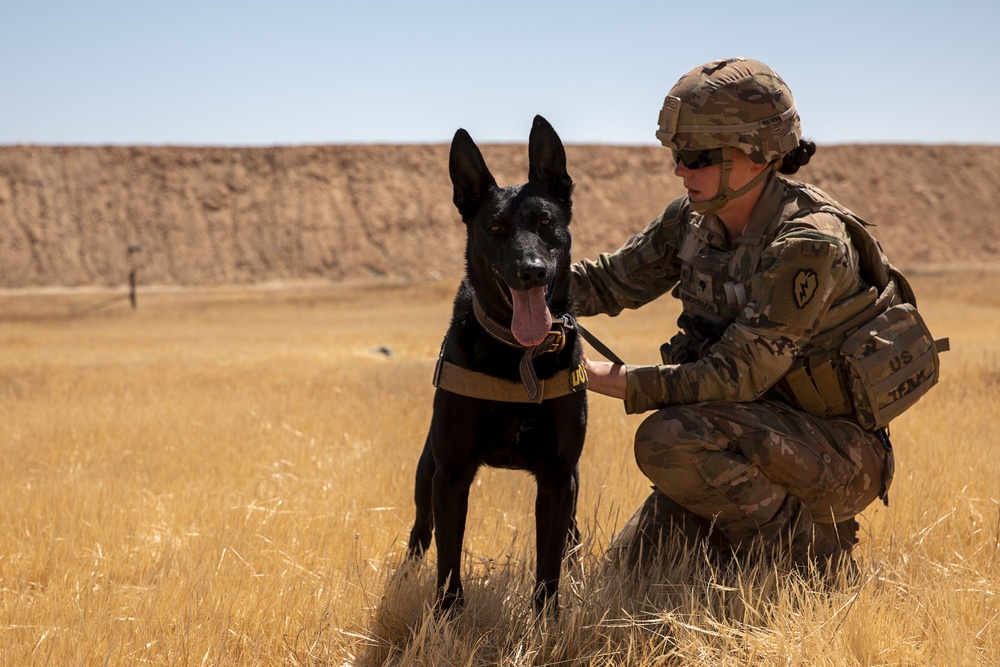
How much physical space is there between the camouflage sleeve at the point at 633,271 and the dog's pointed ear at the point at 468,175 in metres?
0.96

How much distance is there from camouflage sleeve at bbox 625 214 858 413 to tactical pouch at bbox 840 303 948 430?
199mm

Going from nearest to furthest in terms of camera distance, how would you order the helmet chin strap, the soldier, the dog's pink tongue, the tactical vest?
1. the dog's pink tongue
2. the soldier
3. the tactical vest
4. the helmet chin strap

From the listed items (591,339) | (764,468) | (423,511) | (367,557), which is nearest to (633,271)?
(591,339)

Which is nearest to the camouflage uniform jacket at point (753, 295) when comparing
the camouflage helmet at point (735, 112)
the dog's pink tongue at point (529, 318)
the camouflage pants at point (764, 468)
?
the camouflage pants at point (764, 468)

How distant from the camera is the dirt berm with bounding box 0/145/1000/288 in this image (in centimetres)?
5006

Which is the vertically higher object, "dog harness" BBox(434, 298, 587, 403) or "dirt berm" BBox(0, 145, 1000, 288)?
"dog harness" BBox(434, 298, 587, 403)

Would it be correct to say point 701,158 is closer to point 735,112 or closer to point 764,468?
point 735,112

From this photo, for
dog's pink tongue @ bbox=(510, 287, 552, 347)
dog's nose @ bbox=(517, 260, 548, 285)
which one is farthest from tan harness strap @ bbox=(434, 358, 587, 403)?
dog's nose @ bbox=(517, 260, 548, 285)

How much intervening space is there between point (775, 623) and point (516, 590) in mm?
971

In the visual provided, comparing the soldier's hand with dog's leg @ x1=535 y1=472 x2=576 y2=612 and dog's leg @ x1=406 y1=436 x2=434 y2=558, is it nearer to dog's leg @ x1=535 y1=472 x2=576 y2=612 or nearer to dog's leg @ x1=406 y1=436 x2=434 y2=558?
dog's leg @ x1=535 y1=472 x2=576 y2=612

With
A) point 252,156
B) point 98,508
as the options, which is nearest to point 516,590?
point 98,508

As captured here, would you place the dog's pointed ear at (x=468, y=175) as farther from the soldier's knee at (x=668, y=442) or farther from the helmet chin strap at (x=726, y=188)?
the soldier's knee at (x=668, y=442)

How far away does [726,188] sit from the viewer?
12.1 feet

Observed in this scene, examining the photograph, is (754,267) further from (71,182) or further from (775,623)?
(71,182)
